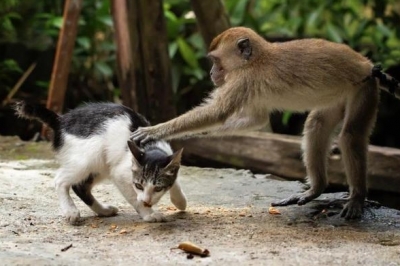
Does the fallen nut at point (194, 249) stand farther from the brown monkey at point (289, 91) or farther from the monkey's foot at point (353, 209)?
the monkey's foot at point (353, 209)

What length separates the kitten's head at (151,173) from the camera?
16.1 ft

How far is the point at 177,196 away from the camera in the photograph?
→ 5.42 m

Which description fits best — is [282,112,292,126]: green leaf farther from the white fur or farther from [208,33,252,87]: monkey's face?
the white fur

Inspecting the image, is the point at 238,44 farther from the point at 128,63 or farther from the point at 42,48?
the point at 42,48

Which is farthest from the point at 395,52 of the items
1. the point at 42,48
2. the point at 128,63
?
the point at 42,48

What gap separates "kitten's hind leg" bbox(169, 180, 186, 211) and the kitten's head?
0.92ft

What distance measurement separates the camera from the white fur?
16.9ft

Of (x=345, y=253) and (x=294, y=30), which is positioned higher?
(x=294, y=30)

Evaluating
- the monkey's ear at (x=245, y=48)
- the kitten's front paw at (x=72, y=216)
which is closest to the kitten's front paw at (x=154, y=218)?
the kitten's front paw at (x=72, y=216)

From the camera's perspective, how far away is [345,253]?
4438mm

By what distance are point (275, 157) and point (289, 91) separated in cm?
288

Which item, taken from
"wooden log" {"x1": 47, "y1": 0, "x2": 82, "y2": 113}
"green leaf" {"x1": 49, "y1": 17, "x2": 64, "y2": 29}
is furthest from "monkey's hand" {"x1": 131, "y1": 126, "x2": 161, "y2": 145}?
"green leaf" {"x1": 49, "y1": 17, "x2": 64, "y2": 29}

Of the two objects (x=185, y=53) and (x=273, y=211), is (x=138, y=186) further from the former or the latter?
(x=185, y=53)

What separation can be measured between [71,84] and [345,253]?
7772 millimetres
